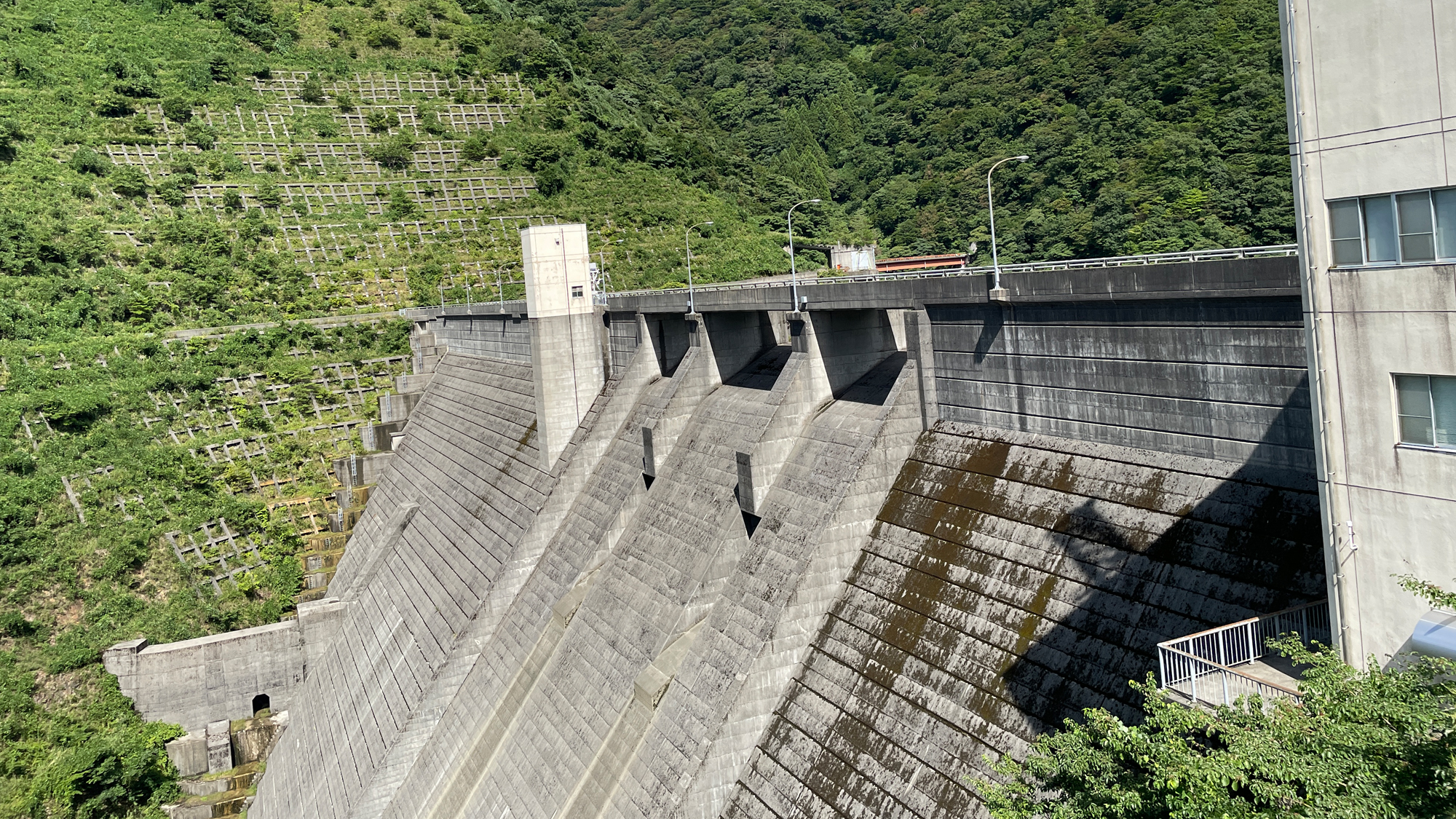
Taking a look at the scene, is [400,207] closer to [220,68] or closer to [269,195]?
[269,195]

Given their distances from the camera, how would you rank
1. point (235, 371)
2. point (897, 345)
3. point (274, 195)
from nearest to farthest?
point (897, 345), point (235, 371), point (274, 195)

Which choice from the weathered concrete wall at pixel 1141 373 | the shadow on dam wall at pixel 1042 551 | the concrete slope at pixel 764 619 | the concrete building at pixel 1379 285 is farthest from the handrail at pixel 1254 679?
the concrete slope at pixel 764 619

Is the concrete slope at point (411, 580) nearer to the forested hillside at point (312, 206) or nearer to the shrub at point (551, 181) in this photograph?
the forested hillside at point (312, 206)

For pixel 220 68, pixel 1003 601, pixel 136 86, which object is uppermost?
pixel 220 68

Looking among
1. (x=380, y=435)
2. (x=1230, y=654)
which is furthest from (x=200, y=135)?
(x=1230, y=654)

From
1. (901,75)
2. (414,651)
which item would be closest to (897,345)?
(414,651)

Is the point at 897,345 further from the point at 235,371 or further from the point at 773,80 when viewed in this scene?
the point at 773,80

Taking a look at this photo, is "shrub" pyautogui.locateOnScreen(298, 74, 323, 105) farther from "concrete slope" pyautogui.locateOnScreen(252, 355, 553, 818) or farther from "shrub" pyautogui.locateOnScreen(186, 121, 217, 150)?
"concrete slope" pyautogui.locateOnScreen(252, 355, 553, 818)

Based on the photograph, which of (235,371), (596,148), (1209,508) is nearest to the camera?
(1209,508)
